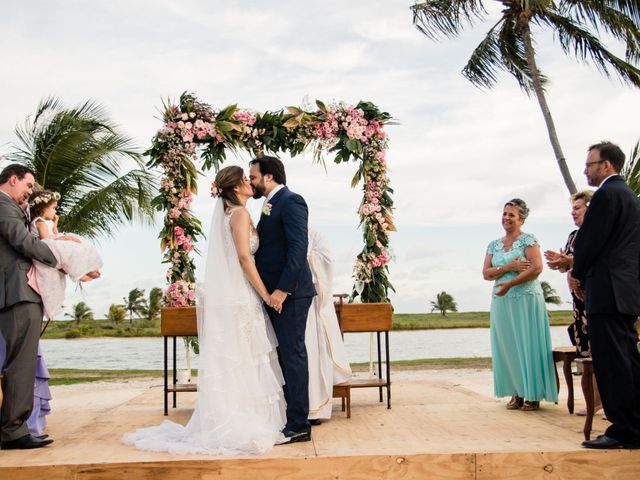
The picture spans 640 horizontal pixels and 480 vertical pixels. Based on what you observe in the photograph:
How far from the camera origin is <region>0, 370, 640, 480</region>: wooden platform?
447cm

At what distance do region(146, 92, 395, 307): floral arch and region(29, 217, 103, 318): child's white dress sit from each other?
3.01 m

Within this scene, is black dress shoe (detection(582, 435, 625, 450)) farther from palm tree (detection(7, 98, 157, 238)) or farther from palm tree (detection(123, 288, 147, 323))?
palm tree (detection(123, 288, 147, 323))

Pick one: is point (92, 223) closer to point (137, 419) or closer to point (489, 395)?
point (137, 419)

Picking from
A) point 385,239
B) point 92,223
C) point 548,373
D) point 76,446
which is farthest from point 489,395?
point 92,223

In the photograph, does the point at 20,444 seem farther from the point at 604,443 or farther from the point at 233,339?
the point at 604,443

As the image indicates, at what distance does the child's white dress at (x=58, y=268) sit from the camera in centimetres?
514

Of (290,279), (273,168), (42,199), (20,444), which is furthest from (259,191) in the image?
(20,444)

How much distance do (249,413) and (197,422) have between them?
15.6 inches

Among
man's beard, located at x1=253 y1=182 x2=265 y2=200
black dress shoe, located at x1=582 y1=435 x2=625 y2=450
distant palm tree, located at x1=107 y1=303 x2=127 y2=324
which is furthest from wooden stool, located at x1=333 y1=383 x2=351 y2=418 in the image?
distant palm tree, located at x1=107 y1=303 x2=127 y2=324

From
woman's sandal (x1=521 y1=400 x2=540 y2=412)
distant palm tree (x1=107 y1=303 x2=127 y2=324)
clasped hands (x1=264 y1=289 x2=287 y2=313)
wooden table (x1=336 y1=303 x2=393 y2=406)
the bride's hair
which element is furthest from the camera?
distant palm tree (x1=107 y1=303 x2=127 y2=324)

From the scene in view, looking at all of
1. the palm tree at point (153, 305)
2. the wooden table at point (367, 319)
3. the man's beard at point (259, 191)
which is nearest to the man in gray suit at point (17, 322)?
the man's beard at point (259, 191)

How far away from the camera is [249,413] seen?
16.8 feet

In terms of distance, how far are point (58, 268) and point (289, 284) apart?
5.38 ft

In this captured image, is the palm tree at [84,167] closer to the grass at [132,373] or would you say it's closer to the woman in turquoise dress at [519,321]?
the grass at [132,373]
